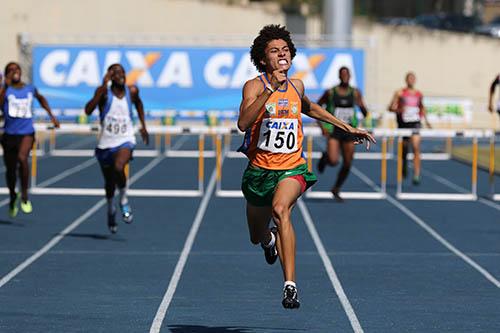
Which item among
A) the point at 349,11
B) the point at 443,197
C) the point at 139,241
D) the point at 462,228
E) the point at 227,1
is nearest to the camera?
the point at 139,241

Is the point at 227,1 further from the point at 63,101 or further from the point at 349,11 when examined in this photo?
the point at 63,101

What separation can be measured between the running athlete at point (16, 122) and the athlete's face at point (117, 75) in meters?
1.67

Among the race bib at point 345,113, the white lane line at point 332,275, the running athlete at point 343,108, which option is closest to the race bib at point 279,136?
the white lane line at point 332,275

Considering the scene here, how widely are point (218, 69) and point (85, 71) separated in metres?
3.45

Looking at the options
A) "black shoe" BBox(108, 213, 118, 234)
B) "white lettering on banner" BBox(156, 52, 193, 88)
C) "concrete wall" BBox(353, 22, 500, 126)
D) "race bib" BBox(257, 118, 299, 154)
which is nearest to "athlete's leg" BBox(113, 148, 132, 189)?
"black shoe" BBox(108, 213, 118, 234)

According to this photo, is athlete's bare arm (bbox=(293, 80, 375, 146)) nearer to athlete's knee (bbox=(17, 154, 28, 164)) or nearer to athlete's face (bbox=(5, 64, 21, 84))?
athlete's face (bbox=(5, 64, 21, 84))

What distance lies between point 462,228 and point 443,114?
24.5 m

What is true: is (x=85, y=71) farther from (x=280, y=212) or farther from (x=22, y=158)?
(x=280, y=212)

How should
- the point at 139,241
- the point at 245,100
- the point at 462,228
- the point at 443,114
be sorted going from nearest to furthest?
the point at 245,100 → the point at 139,241 → the point at 462,228 → the point at 443,114

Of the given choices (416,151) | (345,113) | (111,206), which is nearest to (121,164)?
(111,206)

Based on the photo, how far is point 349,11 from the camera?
4428cm

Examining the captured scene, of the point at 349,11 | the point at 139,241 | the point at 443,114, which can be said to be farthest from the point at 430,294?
the point at 349,11

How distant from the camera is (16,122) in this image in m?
16.1

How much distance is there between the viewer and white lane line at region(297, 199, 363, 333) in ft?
31.2
